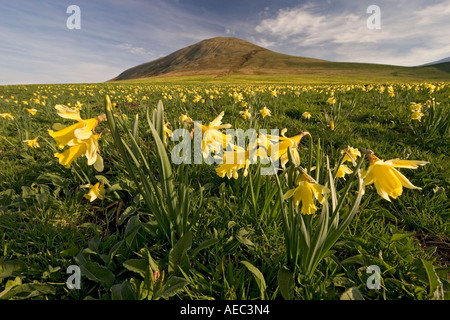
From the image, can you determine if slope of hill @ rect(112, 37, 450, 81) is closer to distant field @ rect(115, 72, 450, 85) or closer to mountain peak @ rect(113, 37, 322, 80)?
mountain peak @ rect(113, 37, 322, 80)

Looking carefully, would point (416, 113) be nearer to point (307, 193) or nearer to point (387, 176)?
point (387, 176)

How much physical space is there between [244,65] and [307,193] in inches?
3180

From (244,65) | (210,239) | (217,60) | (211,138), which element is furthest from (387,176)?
(217,60)

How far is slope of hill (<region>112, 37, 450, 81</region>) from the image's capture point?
60.1m

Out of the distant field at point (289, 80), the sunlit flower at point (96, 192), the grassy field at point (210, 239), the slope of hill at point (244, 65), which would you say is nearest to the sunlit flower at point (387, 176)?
the grassy field at point (210, 239)

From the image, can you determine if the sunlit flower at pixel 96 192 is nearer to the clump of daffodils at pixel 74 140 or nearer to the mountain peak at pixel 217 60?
the clump of daffodils at pixel 74 140

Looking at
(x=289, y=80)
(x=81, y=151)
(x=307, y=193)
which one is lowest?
(x=307, y=193)

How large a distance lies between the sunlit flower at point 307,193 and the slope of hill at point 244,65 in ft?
196

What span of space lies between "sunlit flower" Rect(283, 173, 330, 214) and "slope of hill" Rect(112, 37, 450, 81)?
196 ft

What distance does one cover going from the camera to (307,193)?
3.31ft

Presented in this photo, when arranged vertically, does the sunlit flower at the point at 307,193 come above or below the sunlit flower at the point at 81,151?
below

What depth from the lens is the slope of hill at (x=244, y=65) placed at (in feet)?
197

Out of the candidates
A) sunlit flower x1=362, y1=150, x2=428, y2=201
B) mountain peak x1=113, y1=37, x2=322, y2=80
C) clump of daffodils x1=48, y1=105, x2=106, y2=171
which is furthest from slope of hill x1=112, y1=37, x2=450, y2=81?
sunlit flower x1=362, y1=150, x2=428, y2=201
